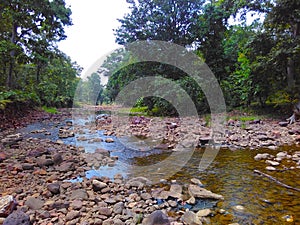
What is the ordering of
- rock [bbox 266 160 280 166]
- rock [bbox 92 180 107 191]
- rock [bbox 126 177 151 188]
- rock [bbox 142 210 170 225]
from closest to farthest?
1. rock [bbox 142 210 170 225]
2. rock [bbox 92 180 107 191]
3. rock [bbox 126 177 151 188]
4. rock [bbox 266 160 280 166]

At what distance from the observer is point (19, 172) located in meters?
3.04

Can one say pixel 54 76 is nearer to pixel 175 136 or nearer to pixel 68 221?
pixel 175 136

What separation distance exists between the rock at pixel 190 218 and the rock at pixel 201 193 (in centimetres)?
41

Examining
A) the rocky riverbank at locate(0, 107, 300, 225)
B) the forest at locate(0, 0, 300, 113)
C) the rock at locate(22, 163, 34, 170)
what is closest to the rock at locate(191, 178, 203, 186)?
the rocky riverbank at locate(0, 107, 300, 225)

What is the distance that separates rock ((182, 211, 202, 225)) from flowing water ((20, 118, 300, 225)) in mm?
153

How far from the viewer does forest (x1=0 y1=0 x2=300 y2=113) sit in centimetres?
721

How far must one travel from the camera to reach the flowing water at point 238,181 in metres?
2.02

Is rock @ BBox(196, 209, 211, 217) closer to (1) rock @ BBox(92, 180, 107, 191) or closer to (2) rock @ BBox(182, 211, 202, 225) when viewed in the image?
(2) rock @ BBox(182, 211, 202, 225)

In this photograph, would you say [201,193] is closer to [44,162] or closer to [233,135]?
[44,162]

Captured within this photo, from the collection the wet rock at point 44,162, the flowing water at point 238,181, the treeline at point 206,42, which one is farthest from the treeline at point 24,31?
the flowing water at point 238,181

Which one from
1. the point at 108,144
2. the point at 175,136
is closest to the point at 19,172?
the point at 108,144

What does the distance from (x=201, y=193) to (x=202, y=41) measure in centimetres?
1016

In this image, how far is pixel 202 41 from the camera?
1110cm

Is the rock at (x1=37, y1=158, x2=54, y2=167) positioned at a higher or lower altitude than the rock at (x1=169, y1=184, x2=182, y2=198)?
lower
